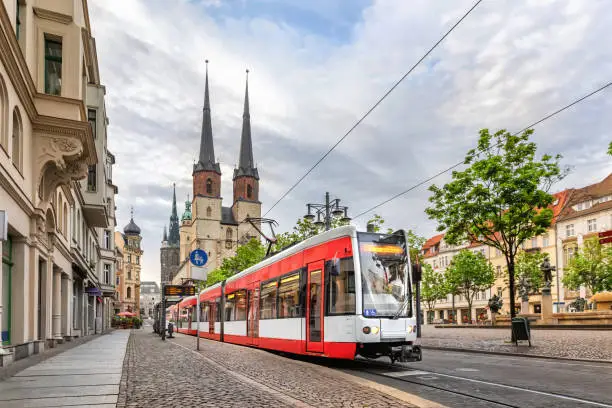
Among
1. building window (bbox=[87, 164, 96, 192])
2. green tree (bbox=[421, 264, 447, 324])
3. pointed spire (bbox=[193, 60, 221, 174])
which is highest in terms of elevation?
pointed spire (bbox=[193, 60, 221, 174])

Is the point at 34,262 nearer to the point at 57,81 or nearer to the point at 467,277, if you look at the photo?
the point at 57,81

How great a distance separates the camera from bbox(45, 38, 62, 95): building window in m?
18.3

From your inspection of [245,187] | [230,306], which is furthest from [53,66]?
[245,187]

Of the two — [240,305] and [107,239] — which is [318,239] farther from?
[107,239]

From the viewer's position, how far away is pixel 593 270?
56.9m

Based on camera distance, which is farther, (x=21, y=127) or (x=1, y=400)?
(x=21, y=127)

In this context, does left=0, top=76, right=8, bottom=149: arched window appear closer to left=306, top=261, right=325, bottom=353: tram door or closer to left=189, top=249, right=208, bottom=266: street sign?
left=189, top=249, right=208, bottom=266: street sign

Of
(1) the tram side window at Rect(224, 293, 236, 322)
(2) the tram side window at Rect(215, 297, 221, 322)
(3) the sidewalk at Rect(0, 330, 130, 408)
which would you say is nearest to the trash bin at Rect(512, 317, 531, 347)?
(1) the tram side window at Rect(224, 293, 236, 322)

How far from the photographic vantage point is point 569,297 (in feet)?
222

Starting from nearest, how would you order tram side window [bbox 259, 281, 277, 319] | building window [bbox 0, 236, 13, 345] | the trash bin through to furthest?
building window [bbox 0, 236, 13, 345], tram side window [bbox 259, 281, 277, 319], the trash bin

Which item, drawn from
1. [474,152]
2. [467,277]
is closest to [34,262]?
[474,152]

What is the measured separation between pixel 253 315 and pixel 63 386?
11.0 meters

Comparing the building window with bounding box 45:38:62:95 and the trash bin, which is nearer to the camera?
the building window with bounding box 45:38:62:95

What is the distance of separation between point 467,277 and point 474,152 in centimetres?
4938
